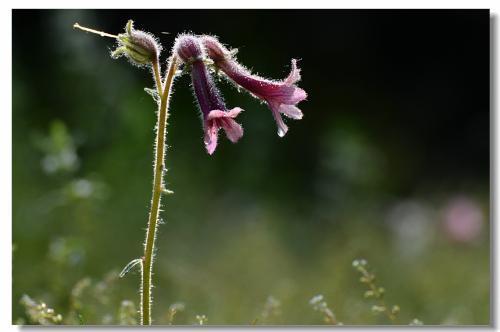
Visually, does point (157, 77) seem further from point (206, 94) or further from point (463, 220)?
point (463, 220)

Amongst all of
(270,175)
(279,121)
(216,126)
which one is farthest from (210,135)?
(270,175)

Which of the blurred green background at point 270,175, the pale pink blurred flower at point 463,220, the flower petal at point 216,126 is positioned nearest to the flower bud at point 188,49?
the flower petal at point 216,126

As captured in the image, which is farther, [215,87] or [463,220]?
[463,220]

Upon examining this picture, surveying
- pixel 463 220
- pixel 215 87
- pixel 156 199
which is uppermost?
pixel 215 87

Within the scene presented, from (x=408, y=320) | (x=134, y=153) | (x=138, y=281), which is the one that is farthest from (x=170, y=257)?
(x=408, y=320)

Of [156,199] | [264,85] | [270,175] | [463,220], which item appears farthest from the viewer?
[270,175]

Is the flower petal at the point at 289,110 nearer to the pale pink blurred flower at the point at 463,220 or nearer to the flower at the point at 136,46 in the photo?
the flower at the point at 136,46
